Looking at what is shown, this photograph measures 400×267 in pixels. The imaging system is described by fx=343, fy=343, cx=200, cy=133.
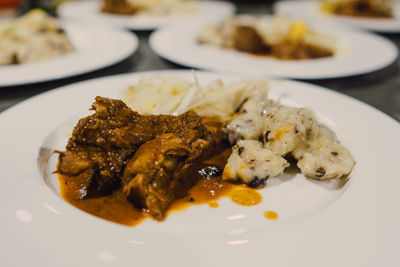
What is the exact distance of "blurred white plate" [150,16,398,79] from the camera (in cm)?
425

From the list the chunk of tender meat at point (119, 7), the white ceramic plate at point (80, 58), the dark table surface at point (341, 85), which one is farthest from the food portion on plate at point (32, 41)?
the chunk of tender meat at point (119, 7)

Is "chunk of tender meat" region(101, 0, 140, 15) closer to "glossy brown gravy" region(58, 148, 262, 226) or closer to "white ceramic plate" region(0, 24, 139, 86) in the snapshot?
"white ceramic plate" region(0, 24, 139, 86)

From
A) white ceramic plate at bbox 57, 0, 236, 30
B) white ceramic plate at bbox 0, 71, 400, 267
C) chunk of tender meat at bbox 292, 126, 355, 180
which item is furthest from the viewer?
white ceramic plate at bbox 57, 0, 236, 30

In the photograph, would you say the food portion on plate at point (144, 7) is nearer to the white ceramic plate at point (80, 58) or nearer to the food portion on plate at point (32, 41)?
the white ceramic plate at point (80, 58)

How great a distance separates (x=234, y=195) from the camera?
2.39 m

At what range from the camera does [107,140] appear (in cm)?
233

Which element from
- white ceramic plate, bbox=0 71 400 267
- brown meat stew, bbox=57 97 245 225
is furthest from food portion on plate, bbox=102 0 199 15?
brown meat stew, bbox=57 97 245 225

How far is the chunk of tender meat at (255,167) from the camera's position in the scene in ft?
8.09

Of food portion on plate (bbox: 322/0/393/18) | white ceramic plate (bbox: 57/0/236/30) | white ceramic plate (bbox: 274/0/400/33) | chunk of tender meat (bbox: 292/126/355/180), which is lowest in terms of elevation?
white ceramic plate (bbox: 57/0/236/30)

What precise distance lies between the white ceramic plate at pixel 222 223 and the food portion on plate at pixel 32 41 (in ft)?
5.77

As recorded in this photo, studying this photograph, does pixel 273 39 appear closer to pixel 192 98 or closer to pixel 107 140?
pixel 192 98

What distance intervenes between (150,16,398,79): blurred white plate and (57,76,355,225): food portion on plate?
144cm

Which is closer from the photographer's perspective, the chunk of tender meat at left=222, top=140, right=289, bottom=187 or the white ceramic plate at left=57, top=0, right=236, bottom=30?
the chunk of tender meat at left=222, top=140, right=289, bottom=187

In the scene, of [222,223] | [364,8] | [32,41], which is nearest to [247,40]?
[32,41]
